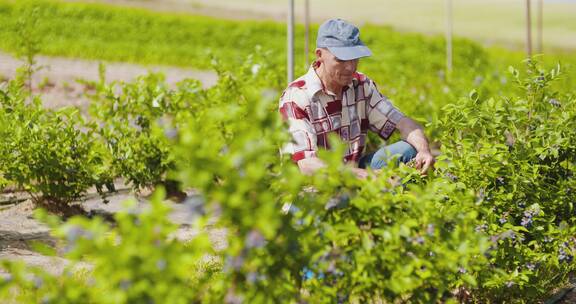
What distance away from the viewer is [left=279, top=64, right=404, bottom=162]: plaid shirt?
3720 mm

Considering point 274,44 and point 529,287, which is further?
point 274,44

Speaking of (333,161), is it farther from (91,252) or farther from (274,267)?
(91,252)

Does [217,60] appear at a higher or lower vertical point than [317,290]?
higher

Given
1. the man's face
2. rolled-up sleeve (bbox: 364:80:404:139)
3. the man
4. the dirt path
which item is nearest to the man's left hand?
the man

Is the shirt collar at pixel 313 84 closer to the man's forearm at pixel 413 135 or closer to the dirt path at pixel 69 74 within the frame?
the man's forearm at pixel 413 135

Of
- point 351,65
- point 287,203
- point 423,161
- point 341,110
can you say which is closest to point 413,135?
point 423,161

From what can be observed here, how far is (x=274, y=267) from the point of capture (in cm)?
256

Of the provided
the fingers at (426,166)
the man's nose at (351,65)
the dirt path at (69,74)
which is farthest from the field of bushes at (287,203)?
the dirt path at (69,74)

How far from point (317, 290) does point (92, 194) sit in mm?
3313

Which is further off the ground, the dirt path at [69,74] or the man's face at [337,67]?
the man's face at [337,67]

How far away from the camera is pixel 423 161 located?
3.84 meters

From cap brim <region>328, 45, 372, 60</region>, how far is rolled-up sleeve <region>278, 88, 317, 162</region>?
315 millimetres

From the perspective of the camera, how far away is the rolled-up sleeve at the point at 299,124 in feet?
11.8

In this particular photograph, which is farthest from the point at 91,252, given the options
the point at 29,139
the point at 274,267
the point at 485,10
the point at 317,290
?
the point at 485,10
